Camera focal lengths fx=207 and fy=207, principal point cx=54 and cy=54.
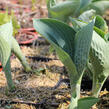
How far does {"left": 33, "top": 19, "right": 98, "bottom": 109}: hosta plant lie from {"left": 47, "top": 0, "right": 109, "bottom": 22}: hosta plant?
2.50 feet

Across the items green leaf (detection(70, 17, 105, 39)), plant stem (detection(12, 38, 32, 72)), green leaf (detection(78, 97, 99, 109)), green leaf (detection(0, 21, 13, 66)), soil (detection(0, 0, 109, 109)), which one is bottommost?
soil (detection(0, 0, 109, 109))

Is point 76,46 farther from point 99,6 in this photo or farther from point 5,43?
point 99,6

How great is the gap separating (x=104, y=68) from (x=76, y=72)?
0.46 feet

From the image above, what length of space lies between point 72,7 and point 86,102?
3.48 ft

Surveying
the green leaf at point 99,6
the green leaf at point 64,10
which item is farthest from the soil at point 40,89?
the green leaf at point 99,6

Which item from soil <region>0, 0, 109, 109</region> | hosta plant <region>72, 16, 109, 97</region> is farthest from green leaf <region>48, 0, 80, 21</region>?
hosta plant <region>72, 16, 109, 97</region>

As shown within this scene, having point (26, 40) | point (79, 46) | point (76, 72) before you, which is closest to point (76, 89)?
point (76, 72)

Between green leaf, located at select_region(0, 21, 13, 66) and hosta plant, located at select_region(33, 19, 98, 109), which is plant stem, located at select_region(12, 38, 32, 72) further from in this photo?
hosta plant, located at select_region(33, 19, 98, 109)

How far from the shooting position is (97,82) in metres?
0.95

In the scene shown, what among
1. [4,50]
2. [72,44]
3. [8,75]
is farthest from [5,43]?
[72,44]

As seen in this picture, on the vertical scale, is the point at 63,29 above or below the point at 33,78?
above

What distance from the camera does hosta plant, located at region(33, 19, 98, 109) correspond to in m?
0.76

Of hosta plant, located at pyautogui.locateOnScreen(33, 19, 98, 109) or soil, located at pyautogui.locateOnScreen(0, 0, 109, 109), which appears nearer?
hosta plant, located at pyautogui.locateOnScreen(33, 19, 98, 109)

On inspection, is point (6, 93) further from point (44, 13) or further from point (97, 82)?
point (44, 13)
